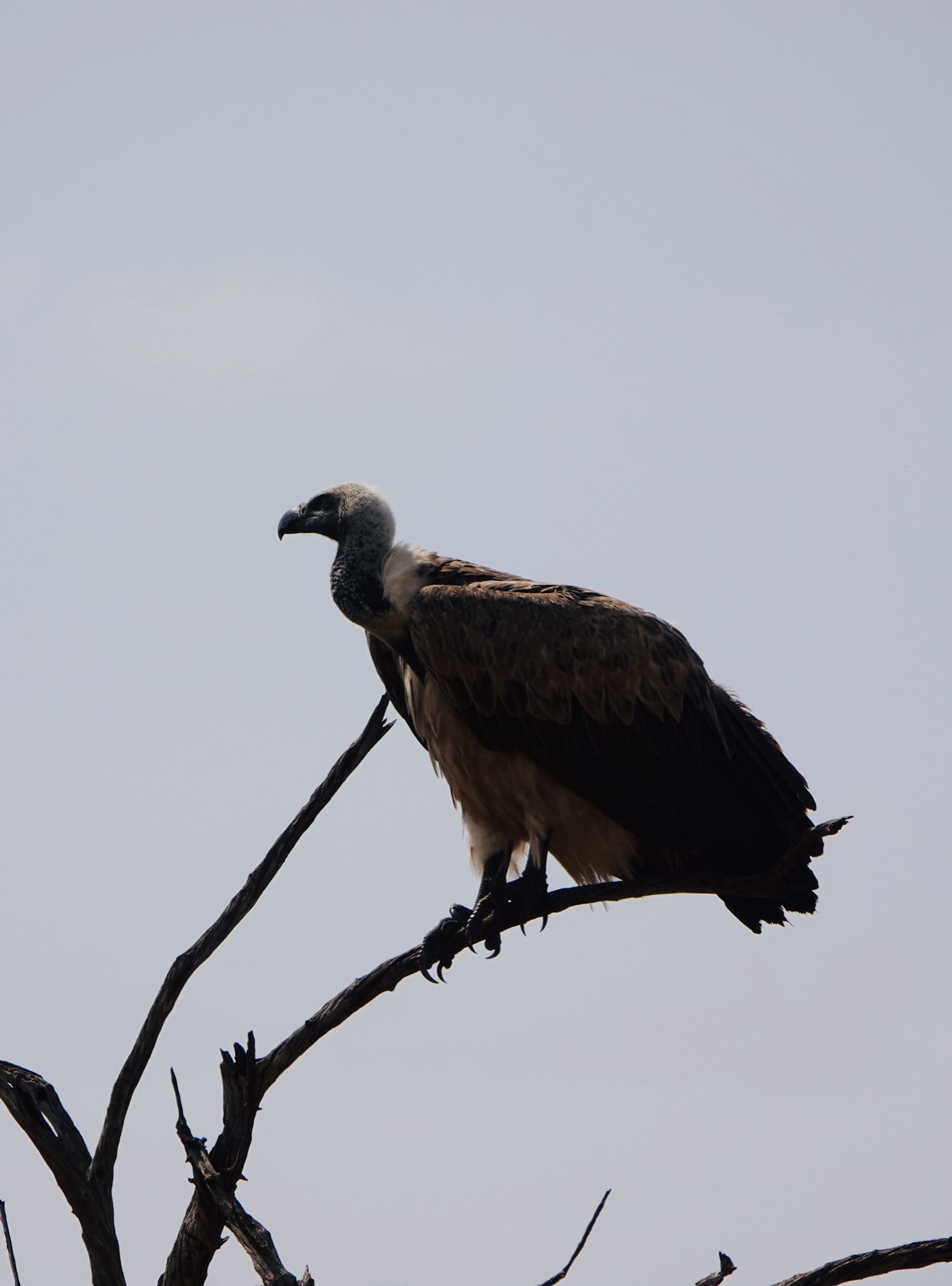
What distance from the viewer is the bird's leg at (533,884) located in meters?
6.65

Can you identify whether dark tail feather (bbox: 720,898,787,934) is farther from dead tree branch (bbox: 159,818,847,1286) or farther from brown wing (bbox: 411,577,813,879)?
dead tree branch (bbox: 159,818,847,1286)

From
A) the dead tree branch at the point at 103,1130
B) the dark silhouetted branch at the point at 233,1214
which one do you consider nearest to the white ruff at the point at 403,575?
the dead tree branch at the point at 103,1130

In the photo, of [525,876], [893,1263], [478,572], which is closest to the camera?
[893,1263]

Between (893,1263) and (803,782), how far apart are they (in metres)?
2.47

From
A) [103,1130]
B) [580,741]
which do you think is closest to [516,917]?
[580,741]

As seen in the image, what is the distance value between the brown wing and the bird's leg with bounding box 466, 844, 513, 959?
0.55 meters

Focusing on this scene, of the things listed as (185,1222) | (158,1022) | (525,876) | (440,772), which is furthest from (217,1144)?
(440,772)

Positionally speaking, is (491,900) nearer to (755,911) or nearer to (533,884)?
(533,884)

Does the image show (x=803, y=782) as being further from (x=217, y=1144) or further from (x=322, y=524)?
(x=217, y=1144)

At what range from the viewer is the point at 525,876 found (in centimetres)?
684

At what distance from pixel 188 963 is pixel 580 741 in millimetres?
2041

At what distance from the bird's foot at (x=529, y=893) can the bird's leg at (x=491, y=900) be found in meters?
0.05

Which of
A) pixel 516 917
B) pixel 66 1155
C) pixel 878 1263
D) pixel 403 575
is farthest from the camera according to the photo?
pixel 403 575

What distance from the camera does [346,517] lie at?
7.49m
